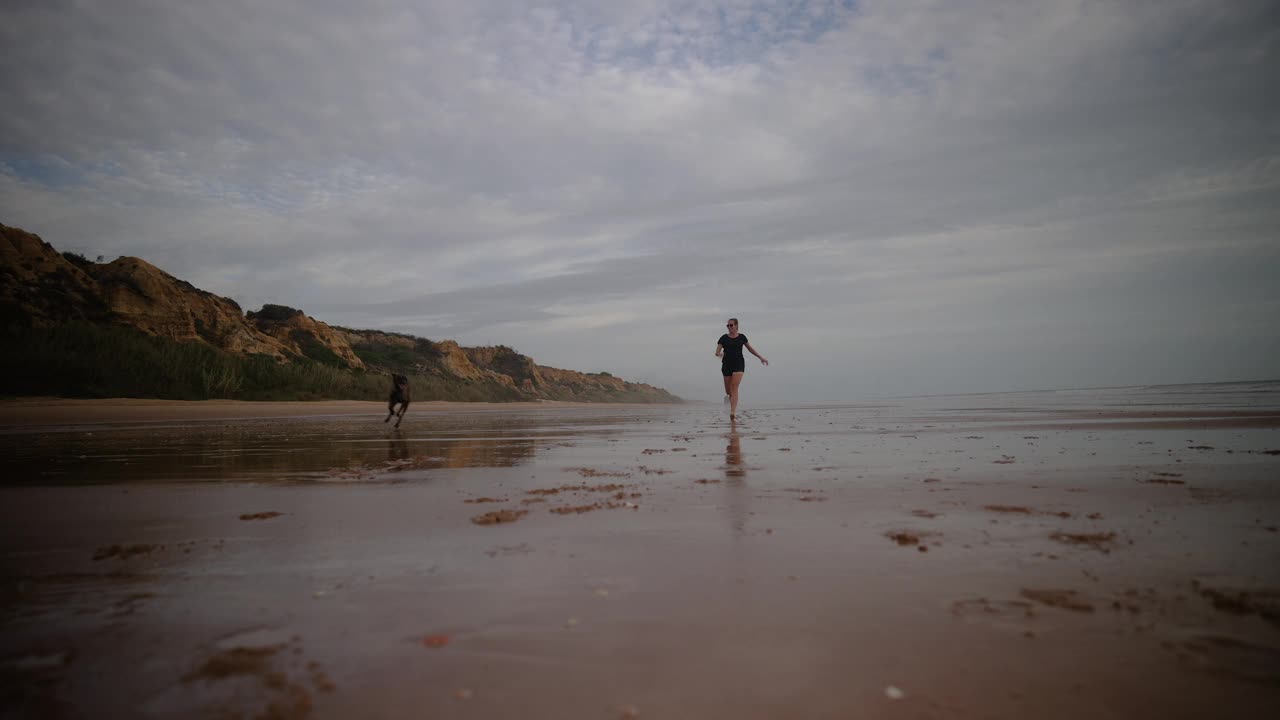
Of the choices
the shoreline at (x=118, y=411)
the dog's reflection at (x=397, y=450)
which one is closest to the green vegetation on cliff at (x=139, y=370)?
the shoreline at (x=118, y=411)

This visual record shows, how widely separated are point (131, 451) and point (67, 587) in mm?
6419

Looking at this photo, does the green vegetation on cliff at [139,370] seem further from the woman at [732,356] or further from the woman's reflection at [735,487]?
the woman's reflection at [735,487]

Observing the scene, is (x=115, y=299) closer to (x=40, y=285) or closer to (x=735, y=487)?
(x=40, y=285)

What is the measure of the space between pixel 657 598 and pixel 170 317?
3049 centimetres

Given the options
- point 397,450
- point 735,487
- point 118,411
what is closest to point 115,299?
point 118,411

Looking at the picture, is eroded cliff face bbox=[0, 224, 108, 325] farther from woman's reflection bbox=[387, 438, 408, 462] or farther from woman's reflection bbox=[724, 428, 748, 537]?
woman's reflection bbox=[724, 428, 748, 537]

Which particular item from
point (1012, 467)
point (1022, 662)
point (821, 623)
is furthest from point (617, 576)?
point (1012, 467)

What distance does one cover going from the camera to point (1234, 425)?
800 centimetres

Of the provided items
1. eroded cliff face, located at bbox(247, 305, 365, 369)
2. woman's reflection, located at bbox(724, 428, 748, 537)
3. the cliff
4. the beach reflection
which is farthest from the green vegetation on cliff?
woman's reflection, located at bbox(724, 428, 748, 537)

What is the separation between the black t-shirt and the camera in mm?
13578

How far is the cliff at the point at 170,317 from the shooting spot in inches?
850

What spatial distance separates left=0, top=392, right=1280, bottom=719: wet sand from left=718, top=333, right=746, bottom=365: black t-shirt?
928cm

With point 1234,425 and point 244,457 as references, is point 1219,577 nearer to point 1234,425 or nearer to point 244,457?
point 244,457

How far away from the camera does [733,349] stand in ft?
44.6
